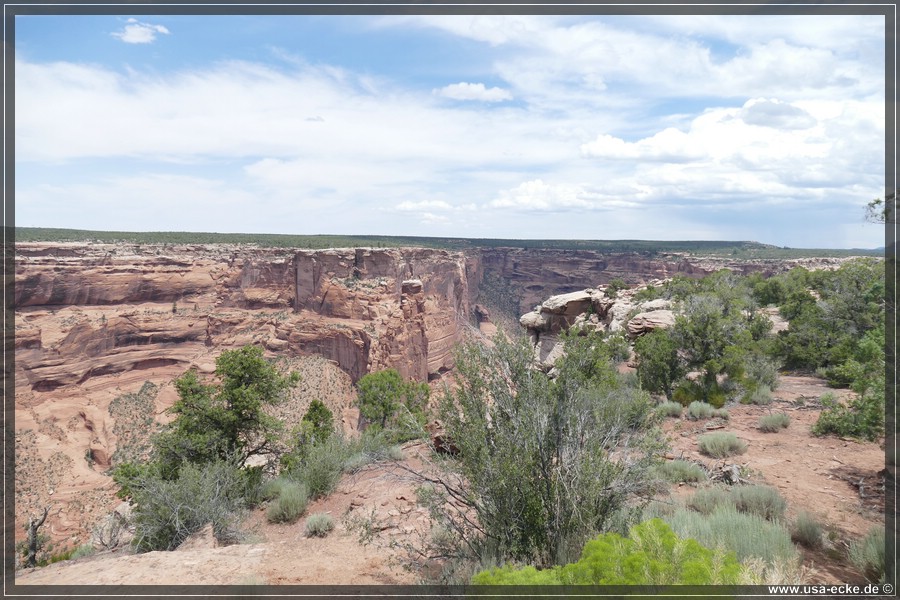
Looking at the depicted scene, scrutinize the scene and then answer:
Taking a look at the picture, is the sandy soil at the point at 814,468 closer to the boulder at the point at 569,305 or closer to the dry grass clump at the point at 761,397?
the dry grass clump at the point at 761,397

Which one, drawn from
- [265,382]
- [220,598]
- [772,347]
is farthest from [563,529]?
[772,347]

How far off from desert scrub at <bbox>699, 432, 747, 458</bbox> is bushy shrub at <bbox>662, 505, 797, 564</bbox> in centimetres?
373

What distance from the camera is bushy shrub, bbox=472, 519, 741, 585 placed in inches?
101

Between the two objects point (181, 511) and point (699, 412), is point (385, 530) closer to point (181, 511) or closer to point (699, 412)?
point (181, 511)

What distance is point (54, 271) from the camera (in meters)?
36.3

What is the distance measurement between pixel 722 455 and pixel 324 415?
49.8 ft

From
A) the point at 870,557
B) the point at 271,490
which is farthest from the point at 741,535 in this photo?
the point at 271,490

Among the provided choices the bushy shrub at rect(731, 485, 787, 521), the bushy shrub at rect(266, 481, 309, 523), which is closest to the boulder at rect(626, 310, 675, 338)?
the bushy shrub at rect(731, 485, 787, 521)

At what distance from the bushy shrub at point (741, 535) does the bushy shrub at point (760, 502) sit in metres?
0.87

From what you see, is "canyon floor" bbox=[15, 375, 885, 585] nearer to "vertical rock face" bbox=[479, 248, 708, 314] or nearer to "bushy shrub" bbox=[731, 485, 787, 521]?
"bushy shrub" bbox=[731, 485, 787, 521]

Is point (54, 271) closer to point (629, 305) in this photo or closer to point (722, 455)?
point (629, 305)

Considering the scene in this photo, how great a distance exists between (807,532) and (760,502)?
2.37ft

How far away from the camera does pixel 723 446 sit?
7.88 meters

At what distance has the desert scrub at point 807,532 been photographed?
14.9 feet
